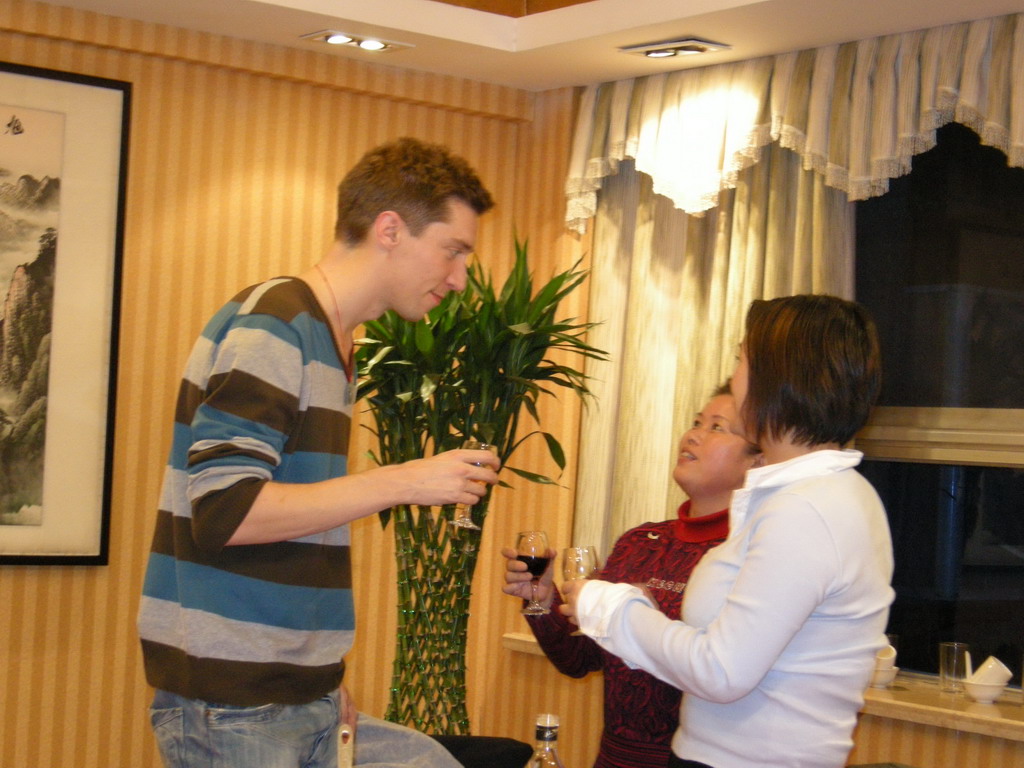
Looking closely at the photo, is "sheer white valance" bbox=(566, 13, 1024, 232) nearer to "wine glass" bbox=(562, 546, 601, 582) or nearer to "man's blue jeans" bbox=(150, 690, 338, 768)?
"wine glass" bbox=(562, 546, 601, 582)

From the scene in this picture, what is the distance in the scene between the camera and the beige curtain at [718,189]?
360 cm

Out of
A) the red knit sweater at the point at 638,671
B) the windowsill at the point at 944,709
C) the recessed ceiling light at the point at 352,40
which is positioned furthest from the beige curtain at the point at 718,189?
the red knit sweater at the point at 638,671

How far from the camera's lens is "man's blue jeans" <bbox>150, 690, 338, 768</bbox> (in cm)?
162

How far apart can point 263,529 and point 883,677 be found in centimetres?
265

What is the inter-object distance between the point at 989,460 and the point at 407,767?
2.38m

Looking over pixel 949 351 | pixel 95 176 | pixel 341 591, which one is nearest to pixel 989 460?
pixel 949 351

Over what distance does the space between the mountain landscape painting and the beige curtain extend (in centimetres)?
193

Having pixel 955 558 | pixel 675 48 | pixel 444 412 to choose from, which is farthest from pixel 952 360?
pixel 444 412

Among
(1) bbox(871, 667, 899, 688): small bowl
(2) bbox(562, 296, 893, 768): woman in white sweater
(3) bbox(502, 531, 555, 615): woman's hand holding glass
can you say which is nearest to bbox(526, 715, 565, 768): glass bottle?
(3) bbox(502, 531, 555, 615): woman's hand holding glass

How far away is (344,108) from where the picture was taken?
4531mm

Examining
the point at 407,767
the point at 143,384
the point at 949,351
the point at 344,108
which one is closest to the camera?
the point at 407,767

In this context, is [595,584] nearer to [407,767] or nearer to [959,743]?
[407,767]

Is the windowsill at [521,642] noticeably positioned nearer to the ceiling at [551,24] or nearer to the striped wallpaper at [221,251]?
the striped wallpaper at [221,251]

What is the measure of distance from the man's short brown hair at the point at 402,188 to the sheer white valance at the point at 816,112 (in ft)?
6.85
